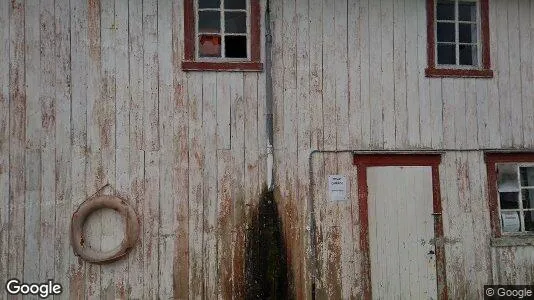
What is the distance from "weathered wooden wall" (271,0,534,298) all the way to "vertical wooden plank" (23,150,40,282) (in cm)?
322

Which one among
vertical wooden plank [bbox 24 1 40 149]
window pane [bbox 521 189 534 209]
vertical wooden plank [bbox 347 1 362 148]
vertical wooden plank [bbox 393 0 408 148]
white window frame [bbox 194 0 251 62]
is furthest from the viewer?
window pane [bbox 521 189 534 209]

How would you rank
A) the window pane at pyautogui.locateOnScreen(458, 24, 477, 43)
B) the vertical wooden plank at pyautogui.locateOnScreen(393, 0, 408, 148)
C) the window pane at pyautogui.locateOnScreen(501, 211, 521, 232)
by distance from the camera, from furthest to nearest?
the window pane at pyautogui.locateOnScreen(458, 24, 477, 43), the window pane at pyautogui.locateOnScreen(501, 211, 521, 232), the vertical wooden plank at pyautogui.locateOnScreen(393, 0, 408, 148)

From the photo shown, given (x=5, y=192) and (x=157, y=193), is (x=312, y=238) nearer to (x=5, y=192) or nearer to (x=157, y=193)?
(x=157, y=193)

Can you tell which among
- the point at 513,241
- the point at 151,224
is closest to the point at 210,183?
the point at 151,224

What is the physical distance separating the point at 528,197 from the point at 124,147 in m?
5.98

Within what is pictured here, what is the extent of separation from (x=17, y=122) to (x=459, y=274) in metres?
6.51

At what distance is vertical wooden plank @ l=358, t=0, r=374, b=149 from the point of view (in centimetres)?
779

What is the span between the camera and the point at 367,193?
7.73 metres

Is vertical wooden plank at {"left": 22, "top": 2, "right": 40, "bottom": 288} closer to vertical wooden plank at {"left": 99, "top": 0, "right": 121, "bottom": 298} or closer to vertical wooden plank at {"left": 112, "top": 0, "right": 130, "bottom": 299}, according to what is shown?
vertical wooden plank at {"left": 99, "top": 0, "right": 121, "bottom": 298}

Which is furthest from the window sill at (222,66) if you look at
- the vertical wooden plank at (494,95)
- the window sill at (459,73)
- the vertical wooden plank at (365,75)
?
the vertical wooden plank at (494,95)

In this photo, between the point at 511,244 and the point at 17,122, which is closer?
the point at 17,122

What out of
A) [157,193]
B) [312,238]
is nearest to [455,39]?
[312,238]

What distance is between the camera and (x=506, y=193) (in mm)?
8164

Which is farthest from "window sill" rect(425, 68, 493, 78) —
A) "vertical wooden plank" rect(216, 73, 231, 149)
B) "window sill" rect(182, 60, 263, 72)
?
"vertical wooden plank" rect(216, 73, 231, 149)
